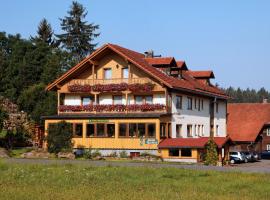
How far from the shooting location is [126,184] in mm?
21984

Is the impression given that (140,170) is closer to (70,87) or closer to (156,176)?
(156,176)

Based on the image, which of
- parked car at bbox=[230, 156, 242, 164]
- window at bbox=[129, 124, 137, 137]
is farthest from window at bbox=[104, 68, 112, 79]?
parked car at bbox=[230, 156, 242, 164]

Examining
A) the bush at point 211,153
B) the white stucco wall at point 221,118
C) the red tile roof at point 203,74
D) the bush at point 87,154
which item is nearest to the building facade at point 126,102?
the bush at point 87,154

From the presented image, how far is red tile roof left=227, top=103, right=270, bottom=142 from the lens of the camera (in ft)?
236

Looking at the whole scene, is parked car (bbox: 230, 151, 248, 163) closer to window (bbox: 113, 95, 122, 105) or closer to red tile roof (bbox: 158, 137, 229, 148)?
red tile roof (bbox: 158, 137, 229, 148)

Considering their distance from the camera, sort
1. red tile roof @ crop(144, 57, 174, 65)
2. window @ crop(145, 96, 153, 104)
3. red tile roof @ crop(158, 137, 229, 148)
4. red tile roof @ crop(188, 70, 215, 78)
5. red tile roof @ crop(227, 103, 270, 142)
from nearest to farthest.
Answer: red tile roof @ crop(158, 137, 229, 148) < window @ crop(145, 96, 153, 104) < red tile roof @ crop(144, 57, 174, 65) < red tile roof @ crop(188, 70, 215, 78) < red tile roof @ crop(227, 103, 270, 142)

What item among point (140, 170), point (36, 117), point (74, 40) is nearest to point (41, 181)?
point (140, 170)

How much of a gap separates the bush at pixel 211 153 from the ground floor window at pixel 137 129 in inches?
184

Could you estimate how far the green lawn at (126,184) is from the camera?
18300mm

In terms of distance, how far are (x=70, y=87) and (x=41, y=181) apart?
29597mm

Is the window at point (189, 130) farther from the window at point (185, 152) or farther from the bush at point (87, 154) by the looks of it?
the bush at point (87, 154)

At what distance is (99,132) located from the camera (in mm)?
49281

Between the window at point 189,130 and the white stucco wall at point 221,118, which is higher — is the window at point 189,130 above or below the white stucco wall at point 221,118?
below

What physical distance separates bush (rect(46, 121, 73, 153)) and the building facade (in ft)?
7.53
